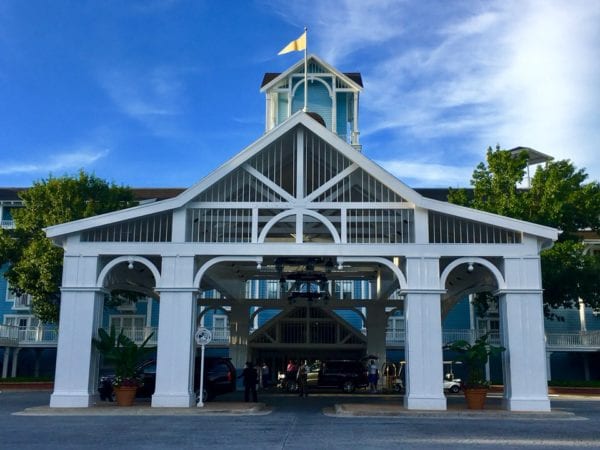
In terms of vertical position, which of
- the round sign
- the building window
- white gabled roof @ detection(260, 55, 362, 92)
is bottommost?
the round sign

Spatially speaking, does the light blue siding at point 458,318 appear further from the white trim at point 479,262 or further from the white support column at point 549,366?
the white trim at point 479,262

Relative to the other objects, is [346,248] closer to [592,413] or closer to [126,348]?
[126,348]

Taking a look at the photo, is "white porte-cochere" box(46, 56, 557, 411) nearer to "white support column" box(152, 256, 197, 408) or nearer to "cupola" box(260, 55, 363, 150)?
"white support column" box(152, 256, 197, 408)

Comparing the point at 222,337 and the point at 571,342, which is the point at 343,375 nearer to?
the point at 222,337

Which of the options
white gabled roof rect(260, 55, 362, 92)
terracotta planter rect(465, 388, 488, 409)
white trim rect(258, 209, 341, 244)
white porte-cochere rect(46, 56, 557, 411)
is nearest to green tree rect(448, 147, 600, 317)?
white gabled roof rect(260, 55, 362, 92)

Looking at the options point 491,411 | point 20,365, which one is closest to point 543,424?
point 491,411

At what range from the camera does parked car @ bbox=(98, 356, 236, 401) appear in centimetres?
2202

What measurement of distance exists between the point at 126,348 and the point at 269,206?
5.89 metres

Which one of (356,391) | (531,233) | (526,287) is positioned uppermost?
(531,233)

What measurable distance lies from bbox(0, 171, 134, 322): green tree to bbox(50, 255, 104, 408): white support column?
13643 mm

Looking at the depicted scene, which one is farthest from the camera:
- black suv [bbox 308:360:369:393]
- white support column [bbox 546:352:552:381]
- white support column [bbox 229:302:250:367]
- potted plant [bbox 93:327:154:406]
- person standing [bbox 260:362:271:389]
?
white support column [bbox 546:352:552:381]

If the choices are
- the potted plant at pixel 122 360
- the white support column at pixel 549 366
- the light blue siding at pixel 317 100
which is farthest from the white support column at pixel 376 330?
the potted plant at pixel 122 360

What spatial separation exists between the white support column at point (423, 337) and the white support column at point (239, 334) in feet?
42.6

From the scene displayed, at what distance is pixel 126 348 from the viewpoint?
19.1m
